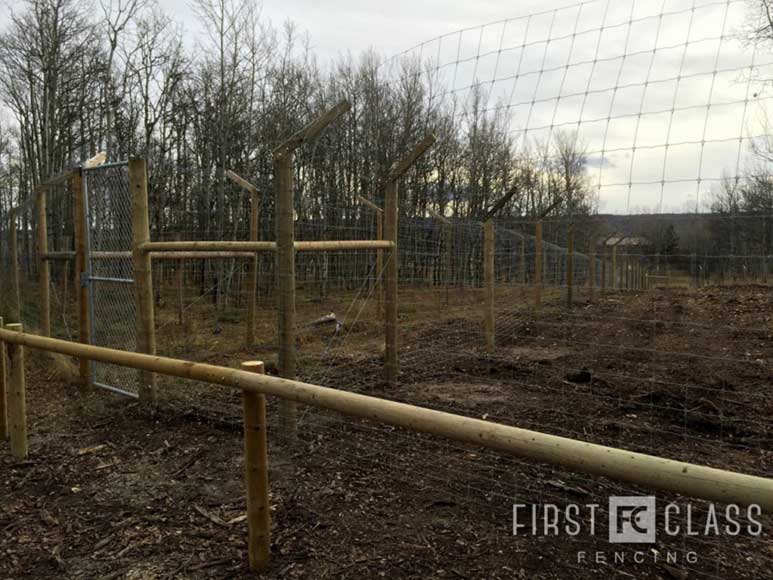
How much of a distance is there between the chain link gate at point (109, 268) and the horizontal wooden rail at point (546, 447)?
3.54 metres

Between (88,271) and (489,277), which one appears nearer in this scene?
(88,271)

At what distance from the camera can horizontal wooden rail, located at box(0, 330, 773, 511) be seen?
1.27m

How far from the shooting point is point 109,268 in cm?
577

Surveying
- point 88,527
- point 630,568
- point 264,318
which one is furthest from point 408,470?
point 264,318

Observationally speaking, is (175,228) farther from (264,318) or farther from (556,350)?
(556,350)

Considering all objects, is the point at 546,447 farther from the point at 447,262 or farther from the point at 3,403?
the point at 447,262

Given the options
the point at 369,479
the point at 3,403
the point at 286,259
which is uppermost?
the point at 286,259

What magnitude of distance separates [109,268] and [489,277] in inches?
168

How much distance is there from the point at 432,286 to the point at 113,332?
3.97 metres

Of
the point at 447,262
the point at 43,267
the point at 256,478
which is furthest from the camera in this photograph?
the point at 447,262

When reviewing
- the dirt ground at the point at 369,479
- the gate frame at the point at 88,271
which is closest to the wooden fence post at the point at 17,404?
the dirt ground at the point at 369,479

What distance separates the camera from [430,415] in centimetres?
177

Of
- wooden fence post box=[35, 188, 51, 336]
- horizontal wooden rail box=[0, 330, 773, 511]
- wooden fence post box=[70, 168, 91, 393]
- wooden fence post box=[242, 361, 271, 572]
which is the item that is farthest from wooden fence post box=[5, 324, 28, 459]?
wooden fence post box=[35, 188, 51, 336]

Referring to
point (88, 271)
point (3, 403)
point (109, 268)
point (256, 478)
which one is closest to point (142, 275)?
point (88, 271)
